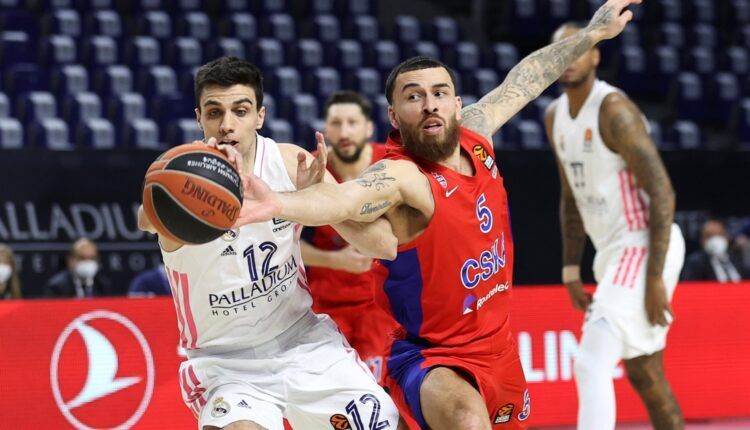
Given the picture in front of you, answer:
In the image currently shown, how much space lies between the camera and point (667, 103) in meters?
15.8

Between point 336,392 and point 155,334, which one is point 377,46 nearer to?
point 155,334

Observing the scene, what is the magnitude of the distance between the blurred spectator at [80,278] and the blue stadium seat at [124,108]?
8.74 feet

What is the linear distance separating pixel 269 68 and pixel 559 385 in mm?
7043

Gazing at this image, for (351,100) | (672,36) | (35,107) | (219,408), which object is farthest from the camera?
(672,36)

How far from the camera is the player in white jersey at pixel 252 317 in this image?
4.26 metres

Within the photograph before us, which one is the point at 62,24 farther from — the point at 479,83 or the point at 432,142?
the point at 432,142

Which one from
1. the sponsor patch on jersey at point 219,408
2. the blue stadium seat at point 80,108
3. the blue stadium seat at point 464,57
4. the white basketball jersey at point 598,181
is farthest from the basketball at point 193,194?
the blue stadium seat at point 464,57

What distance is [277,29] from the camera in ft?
47.4

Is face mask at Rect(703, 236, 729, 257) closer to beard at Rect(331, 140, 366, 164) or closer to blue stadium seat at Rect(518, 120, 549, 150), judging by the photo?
blue stadium seat at Rect(518, 120, 549, 150)

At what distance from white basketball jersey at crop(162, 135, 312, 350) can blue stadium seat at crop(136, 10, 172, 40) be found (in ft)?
32.0

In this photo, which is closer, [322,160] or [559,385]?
[322,160]

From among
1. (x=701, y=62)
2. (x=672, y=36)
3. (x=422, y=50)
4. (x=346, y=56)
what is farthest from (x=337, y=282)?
(x=672, y=36)

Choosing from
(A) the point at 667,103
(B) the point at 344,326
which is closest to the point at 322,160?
(B) the point at 344,326

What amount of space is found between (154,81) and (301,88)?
1.90 metres
